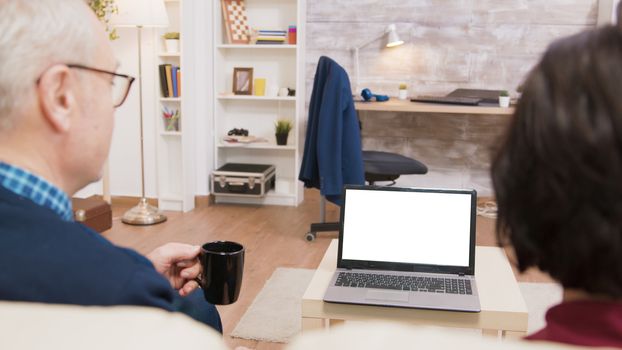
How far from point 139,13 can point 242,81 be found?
3.22 ft

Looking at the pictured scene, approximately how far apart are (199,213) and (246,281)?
146cm

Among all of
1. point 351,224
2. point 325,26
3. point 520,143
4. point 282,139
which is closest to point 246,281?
point 351,224

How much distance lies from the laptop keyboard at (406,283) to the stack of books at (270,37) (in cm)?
303

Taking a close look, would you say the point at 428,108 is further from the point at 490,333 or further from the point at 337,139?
the point at 490,333

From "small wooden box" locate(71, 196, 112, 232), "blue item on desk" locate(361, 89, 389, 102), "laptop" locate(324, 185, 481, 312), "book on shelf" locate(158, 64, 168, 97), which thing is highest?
"book on shelf" locate(158, 64, 168, 97)

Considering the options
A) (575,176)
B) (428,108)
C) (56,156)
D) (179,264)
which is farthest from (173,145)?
(575,176)

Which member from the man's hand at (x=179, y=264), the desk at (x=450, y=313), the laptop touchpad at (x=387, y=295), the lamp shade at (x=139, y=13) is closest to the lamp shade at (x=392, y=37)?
the lamp shade at (x=139, y=13)

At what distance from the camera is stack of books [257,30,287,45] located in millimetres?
4574

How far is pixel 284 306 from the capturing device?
285cm

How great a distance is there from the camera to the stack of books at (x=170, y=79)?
14.5 ft

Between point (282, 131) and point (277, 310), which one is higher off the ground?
point (282, 131)

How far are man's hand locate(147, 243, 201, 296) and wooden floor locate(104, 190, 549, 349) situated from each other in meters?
1.34

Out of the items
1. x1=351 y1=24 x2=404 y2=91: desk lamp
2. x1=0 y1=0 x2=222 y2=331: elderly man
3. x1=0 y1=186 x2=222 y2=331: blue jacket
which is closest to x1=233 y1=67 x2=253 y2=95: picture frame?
x1=351 y1=24 x2=404 y2=91: desk lamp

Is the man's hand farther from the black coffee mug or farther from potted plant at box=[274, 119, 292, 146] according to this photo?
potted plant at box=[274, 119, 292, 146]
